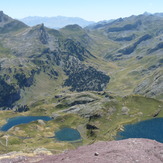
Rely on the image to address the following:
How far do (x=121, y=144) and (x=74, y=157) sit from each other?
14.5 metres

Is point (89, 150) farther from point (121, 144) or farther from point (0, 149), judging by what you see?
point (0, 149)

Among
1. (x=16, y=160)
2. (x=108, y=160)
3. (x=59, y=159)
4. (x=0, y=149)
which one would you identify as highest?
(x=108, y=160)

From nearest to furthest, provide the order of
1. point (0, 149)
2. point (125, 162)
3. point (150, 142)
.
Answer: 1. point (125, 162)
2. point (150, 142)
3. point (0, 149)

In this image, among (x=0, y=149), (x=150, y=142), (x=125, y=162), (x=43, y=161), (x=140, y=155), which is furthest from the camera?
(x=0, y=149)

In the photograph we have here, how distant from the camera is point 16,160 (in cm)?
7450

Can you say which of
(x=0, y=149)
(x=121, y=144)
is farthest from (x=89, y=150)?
(x=0, y=149)

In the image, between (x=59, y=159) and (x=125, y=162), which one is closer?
(x=125, y=162)

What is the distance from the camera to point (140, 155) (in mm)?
63250

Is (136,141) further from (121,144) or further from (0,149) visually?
(0,149)

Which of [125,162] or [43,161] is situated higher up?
[125,162]

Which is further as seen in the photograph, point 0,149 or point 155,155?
point 0,149

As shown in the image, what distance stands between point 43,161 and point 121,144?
74.1ft

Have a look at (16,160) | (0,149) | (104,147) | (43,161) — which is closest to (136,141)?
(104,147)

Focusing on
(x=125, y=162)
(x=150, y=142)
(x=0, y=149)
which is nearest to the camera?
(x=125, y=162)
